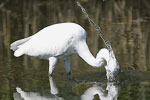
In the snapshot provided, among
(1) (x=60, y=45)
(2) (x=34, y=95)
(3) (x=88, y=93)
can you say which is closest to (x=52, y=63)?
(1) (x=60, y=45)

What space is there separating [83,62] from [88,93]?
8.34 feet

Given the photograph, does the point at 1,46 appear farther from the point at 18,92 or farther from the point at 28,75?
the point at 18,92

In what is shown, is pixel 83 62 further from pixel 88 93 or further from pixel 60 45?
pixel 88 93

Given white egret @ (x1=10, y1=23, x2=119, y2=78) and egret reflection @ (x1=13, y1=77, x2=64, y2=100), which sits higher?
white egret @ (x1=10, y1=23, x2=119, y2=78)

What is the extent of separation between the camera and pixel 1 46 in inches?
503

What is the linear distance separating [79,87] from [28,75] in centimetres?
131

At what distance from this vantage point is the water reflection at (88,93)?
804cm

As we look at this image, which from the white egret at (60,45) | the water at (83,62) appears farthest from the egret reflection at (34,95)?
the white egret at (60,45)

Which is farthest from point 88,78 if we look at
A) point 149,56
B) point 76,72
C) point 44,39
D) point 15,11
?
point 15,11

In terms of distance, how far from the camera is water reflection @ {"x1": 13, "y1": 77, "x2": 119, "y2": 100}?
26.4 feet

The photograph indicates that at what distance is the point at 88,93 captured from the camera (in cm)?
823

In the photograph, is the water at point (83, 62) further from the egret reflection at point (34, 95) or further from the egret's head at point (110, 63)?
the egret's head at point (110, 63)

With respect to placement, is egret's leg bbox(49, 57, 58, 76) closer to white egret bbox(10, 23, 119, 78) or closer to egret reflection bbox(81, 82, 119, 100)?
white egret bbox(10, 23, 119, 78)

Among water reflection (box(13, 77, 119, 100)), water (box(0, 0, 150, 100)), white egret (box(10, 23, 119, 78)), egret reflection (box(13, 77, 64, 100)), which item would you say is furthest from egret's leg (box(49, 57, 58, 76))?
egret reflection (box(13, 77, 64, 100))
